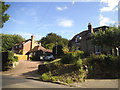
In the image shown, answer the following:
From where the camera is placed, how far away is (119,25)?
19.3 metres

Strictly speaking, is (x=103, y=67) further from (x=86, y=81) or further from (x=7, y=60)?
(x=7, y=60)

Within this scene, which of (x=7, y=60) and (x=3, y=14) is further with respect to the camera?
(x=7, y=60)

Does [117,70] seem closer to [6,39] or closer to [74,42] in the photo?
[74,42]

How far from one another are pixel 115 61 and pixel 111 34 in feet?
16.0

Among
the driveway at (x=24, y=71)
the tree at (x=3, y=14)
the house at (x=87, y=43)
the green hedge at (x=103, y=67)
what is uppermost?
the tree at (x=3, y=14)

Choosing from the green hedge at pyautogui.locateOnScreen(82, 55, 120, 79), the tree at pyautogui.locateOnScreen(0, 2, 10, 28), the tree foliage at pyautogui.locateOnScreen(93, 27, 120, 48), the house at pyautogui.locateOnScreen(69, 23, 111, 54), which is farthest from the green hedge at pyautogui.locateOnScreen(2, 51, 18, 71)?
the house at pyautogui.locateOnScreen(69, 23, 111, 54)

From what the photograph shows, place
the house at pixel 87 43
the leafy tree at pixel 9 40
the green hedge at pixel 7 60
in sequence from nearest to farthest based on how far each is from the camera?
the green hedge at pixel 7 60
the house at pixel 87 43
the leafy tree at pixel 9 40

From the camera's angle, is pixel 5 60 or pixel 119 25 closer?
pixel 119 25

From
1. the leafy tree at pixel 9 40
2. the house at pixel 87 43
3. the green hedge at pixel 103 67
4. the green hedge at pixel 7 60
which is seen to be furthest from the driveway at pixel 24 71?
the leafy tree at pixel 9 40

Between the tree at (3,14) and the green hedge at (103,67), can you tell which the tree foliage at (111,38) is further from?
the tree at (3,14)

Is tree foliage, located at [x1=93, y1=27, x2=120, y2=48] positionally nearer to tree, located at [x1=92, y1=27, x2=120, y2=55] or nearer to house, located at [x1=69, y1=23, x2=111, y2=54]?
tree, located at [x1=92, y1=27, x2=120, y2=55]

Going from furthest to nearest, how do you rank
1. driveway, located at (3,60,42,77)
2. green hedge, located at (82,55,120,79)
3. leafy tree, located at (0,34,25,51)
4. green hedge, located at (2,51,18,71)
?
leafy tree, located at (0,34,25,51) → green hedge, located at (2,51,18,71) → driveway, located at (3,60,42,77) → green hedge, located at (82,55,120,79)

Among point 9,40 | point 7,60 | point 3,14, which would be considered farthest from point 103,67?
point 9,40

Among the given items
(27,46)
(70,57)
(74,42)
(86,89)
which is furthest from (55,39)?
(86,89)
